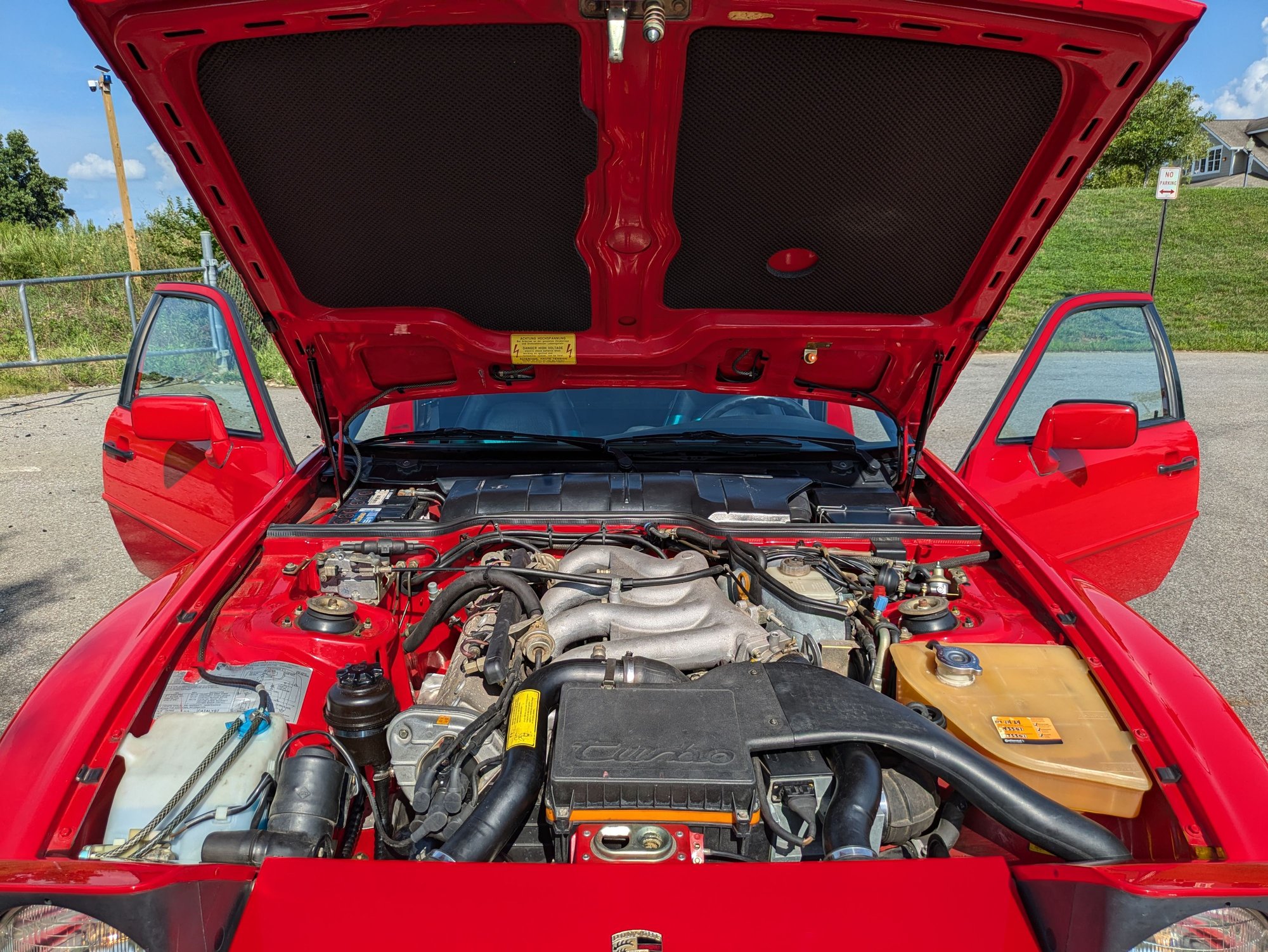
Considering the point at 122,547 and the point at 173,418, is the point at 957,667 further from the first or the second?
the point at 122,547

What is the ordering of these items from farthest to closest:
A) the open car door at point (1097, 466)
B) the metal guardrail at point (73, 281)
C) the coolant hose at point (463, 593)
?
the metal guardrail at point (73, 281) < the open car door at point (1097, 466) < the coolant hose at point (463, 593)

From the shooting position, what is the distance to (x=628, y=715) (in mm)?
1506

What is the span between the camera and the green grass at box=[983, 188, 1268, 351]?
667 inches

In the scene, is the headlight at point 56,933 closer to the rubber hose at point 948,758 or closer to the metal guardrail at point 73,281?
the rubber hose at point 948,758

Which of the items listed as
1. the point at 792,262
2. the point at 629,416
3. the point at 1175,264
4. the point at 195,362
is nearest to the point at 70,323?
the point at 195,362

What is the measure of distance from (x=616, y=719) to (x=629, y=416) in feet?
5.72

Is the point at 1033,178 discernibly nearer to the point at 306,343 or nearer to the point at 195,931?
the point at 306,343

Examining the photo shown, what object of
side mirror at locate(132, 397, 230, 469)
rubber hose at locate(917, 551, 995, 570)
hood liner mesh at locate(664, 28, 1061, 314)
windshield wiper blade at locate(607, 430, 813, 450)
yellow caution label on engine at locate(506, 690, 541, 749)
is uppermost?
hood liner mesh at locate(664, 28, 1061, 314)

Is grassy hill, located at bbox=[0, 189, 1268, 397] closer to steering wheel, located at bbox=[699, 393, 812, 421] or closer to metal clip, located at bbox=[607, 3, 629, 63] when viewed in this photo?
steering wheel, located at bbox=[699, 393, 812, 421]

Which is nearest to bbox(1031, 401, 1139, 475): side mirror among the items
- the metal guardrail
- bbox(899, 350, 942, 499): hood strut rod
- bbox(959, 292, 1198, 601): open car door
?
bbox(959, 292, 1198, 601): open car door

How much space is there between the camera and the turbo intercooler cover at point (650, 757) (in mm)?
1351

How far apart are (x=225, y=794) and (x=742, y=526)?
1595 mm

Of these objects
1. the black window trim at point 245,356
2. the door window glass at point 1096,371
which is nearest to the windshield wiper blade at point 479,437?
the black window trim at point 245,356

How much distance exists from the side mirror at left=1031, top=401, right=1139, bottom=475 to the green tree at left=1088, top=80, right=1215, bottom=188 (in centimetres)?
3436
